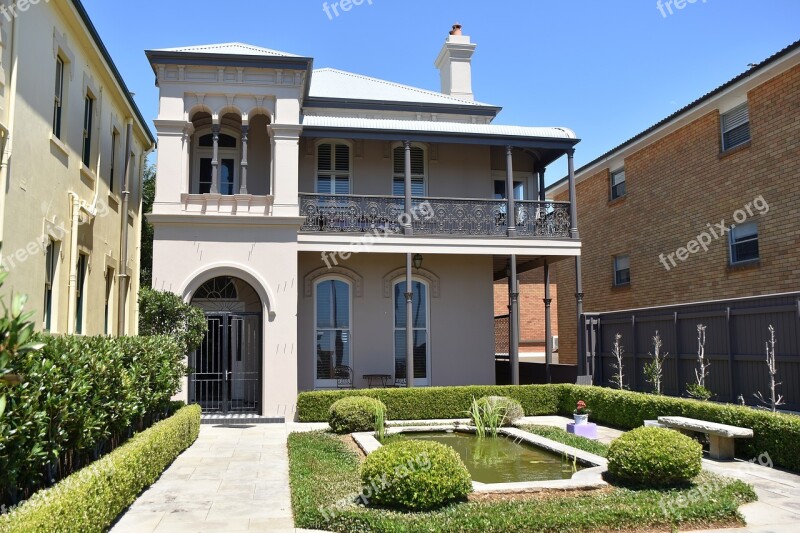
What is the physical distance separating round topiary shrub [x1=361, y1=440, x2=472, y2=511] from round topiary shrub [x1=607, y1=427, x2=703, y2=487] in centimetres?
201

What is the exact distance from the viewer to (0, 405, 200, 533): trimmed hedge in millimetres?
4965

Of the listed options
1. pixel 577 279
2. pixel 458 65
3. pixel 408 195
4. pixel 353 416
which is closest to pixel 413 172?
pixel 408 195

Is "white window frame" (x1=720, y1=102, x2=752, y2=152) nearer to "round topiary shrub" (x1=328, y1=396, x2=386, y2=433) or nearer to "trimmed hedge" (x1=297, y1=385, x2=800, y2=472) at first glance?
"trimmed hedge" (x1=297, y1=385, x2=800, y2=472)

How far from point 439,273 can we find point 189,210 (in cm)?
645

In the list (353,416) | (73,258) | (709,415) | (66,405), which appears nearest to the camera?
(66,405)

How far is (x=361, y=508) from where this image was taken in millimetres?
6852

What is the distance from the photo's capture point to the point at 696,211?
16.7 meters

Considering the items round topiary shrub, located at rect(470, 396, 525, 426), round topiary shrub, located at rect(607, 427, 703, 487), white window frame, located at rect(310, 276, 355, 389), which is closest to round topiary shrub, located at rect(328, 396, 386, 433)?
round topiary shrub, located at rect(470, 396, 525, 426)

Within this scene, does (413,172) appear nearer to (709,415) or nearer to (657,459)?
(709,415)

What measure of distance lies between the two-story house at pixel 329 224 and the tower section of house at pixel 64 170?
4.37ft

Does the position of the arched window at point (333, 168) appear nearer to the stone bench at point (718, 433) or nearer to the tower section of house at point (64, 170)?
the tower section of house at point (64, 170)

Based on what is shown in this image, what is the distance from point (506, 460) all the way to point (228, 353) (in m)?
7.52

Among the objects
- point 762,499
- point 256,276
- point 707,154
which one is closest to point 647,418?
point 762,499

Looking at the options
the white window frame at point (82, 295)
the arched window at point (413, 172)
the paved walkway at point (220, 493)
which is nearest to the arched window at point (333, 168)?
the arched window at point (413, 172)
